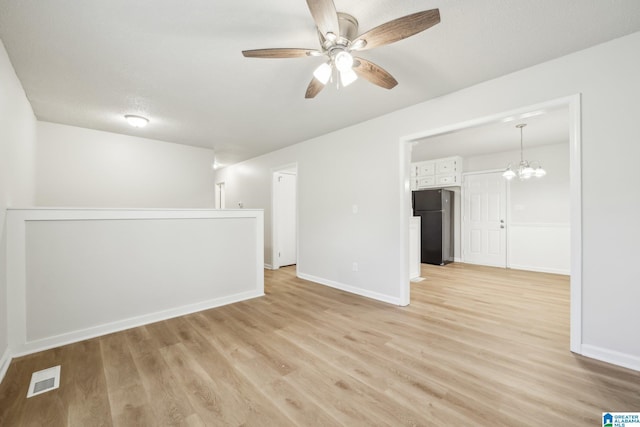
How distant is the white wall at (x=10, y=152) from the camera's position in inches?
81.1

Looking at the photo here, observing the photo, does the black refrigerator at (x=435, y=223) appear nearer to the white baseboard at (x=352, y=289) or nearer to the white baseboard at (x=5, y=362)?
the white baseboard at (x=352, y=289)

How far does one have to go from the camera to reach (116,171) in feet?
14.5

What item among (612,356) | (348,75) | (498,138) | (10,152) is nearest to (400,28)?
(348,75)

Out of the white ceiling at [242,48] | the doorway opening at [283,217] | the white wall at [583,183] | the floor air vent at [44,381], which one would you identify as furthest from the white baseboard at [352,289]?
the floor air vent at [44,381]

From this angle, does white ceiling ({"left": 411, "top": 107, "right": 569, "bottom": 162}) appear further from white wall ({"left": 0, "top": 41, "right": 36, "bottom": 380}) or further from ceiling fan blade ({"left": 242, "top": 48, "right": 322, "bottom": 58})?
white wall ({"left": 0, "top": 41, "right": 36, "bottom": 380})

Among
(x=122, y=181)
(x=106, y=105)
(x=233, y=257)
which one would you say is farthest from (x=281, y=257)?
(x=106, y=105)

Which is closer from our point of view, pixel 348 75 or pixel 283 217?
pixel 348 75

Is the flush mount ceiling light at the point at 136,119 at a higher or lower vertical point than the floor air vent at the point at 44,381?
higher

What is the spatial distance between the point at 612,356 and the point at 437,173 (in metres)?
4.86

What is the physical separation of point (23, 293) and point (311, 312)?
104 inches

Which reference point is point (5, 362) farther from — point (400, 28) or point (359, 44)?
point (400, 28)

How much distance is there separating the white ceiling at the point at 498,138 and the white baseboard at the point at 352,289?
2.06m

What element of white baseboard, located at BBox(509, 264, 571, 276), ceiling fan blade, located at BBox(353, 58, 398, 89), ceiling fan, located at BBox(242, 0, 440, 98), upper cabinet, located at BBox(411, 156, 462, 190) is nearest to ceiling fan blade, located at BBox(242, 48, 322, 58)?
ceiling fan, located at BBox(242, 0, 440, 98)

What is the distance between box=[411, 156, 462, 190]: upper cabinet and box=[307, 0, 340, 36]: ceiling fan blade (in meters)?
5.45
